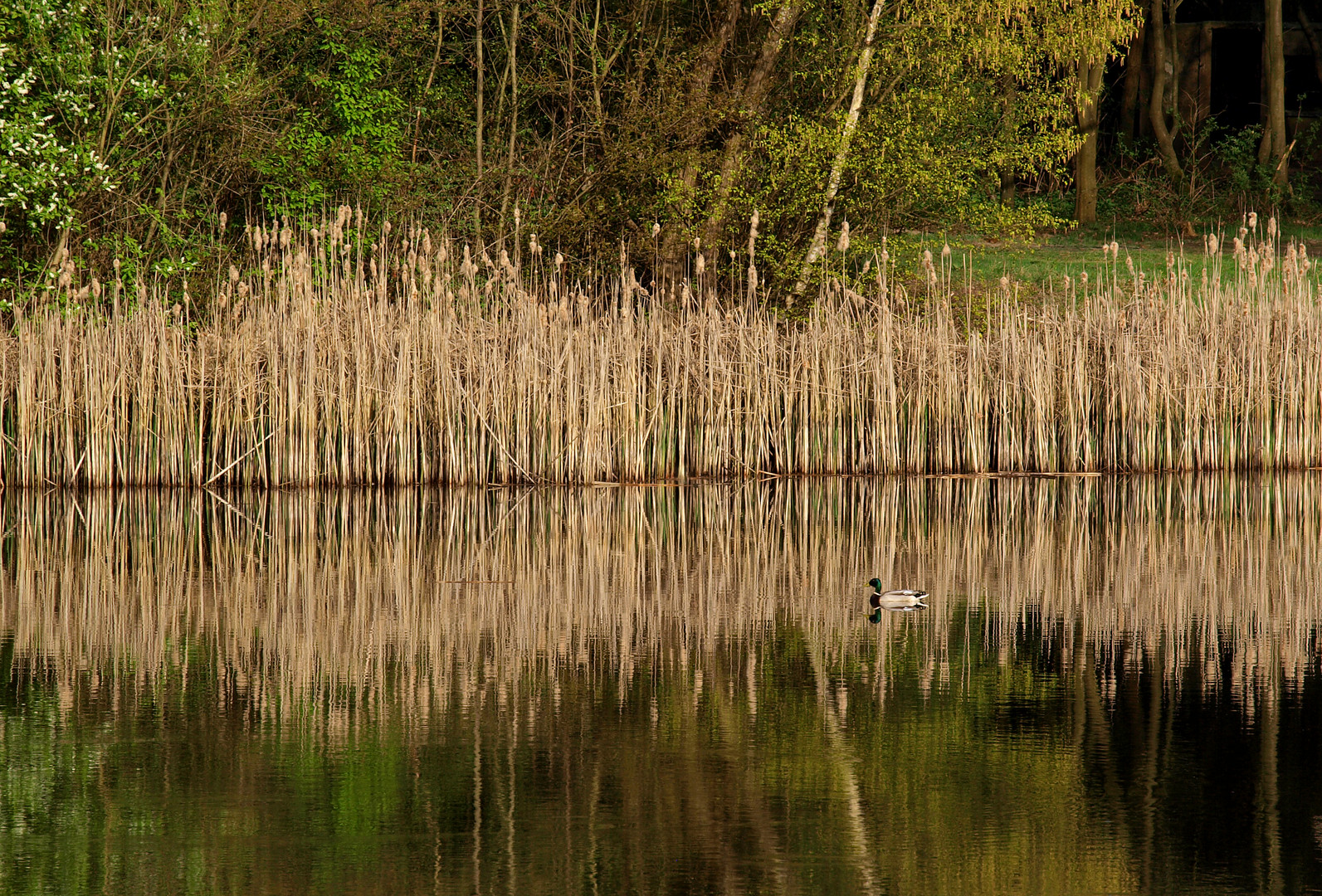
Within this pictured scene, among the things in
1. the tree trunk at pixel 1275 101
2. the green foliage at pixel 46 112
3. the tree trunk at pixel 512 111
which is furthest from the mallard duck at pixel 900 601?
the tree trunk at pixel 1275 101

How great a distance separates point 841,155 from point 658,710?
43.2ft

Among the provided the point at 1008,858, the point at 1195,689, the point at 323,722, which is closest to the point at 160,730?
the point at 323,722

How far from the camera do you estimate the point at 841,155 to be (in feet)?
60.3

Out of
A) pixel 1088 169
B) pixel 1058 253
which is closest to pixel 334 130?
pixel 1058 253

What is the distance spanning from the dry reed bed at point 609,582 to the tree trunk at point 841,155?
5906mm

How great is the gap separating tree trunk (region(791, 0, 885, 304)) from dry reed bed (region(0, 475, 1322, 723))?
5.91m

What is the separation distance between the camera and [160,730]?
5.64 metres

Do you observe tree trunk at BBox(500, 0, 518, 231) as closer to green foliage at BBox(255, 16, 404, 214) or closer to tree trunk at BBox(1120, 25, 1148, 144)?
green foliage at BBox(255, 16, 404, 214)

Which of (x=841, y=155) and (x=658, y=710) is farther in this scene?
(x=841, y=155)

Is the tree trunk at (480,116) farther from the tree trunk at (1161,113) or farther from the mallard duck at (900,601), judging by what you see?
the mallard duck at (900,601)

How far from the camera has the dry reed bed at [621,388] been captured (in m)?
13.0

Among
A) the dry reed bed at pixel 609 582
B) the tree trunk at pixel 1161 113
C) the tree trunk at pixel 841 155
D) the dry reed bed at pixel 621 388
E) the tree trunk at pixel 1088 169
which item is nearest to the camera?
the dry reed bed at pixel 609 582

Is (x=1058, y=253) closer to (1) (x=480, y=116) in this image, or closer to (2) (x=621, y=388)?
(1) (x=480, y=116)

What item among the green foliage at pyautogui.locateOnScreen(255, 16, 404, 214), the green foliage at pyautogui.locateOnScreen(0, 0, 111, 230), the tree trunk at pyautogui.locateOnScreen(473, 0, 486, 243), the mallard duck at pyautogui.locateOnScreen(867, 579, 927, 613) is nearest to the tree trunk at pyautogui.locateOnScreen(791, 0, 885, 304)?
the tree trunk at pyautogui.locateOnScreen(473, 0, 486, 243)
